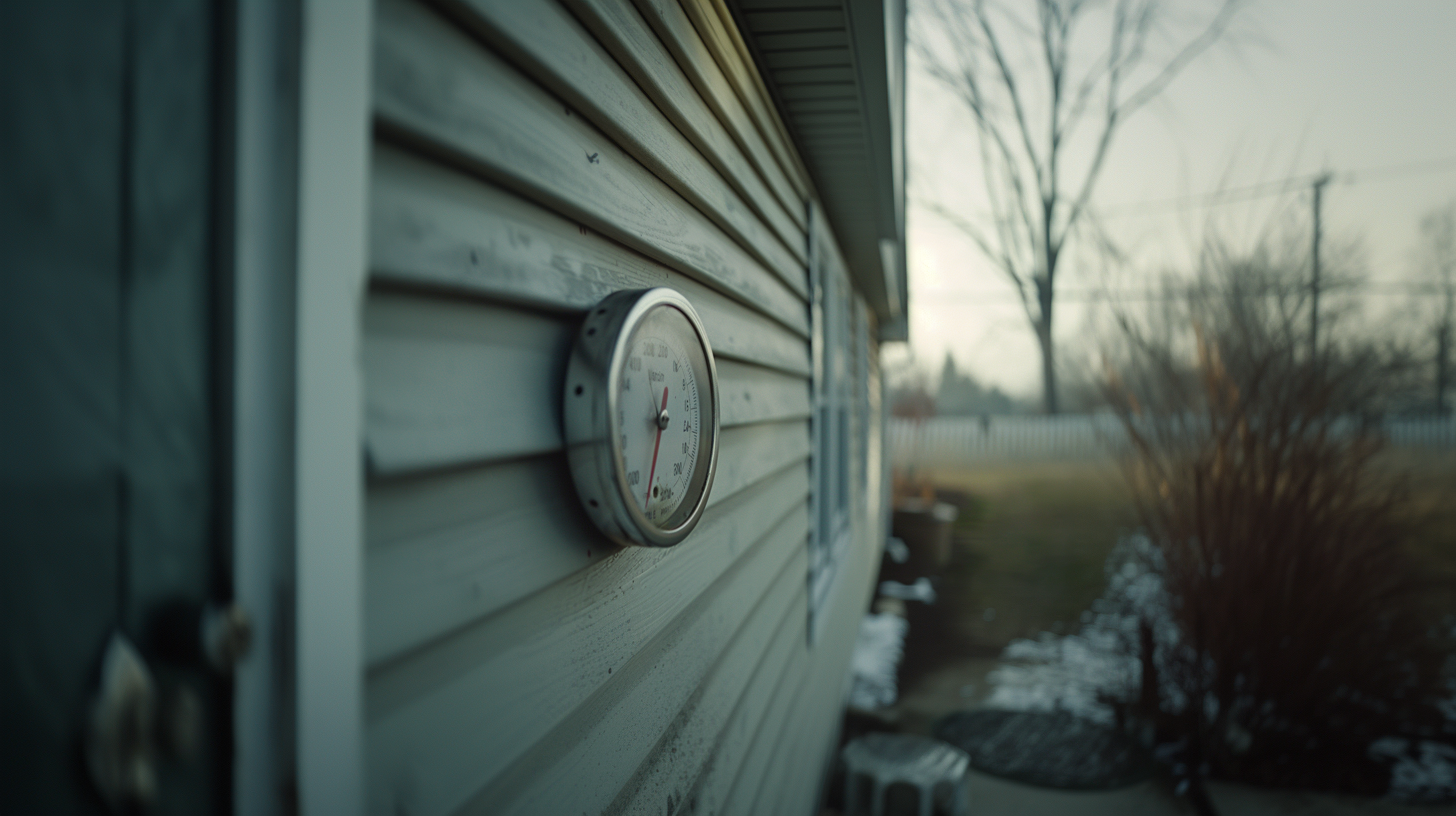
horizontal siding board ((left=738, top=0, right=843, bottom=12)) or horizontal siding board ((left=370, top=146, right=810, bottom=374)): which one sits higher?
horizontal siding board ((left=738, top=0, right=843, bottom=12))

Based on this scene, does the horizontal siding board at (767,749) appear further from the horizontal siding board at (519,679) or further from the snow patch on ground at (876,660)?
the snow patch on ground at (876,660)

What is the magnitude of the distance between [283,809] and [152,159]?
50 cm

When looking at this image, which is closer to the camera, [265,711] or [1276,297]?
[265,711]

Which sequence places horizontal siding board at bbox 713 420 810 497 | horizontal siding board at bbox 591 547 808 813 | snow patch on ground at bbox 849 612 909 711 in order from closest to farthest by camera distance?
horizontal siding board at bbox 591 547 808 813
horizontal siding board at bbox 713 420 810 497
snow patch on ground at bbox 849 612 909 711

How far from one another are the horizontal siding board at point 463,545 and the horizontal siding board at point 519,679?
0.04 m

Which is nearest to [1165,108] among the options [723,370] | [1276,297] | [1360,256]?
[1360,256]

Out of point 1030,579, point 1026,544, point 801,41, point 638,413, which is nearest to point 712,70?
point 801,41

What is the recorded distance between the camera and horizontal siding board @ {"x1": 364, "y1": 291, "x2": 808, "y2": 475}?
2.22 ft

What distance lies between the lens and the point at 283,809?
57 centimetres

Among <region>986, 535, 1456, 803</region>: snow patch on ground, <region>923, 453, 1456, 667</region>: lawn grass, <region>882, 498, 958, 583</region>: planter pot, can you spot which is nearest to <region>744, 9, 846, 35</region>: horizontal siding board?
<region>986, 535, 1456, 803</region>: snow patch on ground

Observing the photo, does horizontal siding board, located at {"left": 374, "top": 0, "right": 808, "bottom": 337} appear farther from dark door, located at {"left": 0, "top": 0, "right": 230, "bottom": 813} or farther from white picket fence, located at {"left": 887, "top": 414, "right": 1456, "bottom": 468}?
white picket fence, located at {"left": 887, "top": 414, "right": 1456, "bottom": 468}

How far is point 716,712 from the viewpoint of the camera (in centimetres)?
180

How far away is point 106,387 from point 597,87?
0.83 meters

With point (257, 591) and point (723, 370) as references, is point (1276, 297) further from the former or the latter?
point (257, 591)
